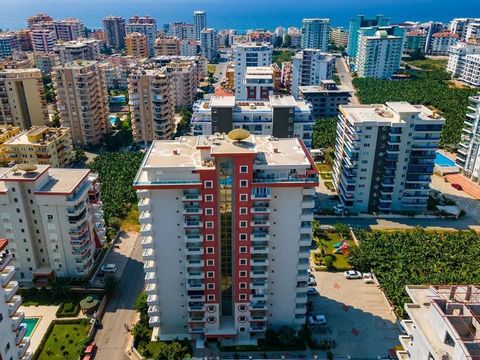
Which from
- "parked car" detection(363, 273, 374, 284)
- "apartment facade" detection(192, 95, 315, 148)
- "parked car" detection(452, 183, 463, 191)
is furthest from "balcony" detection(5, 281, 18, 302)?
"parked car" detection(452, 183, 463, 191)

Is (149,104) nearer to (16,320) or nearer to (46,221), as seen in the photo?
(46,221)

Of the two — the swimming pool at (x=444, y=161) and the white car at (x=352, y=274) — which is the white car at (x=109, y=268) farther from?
the swimming pool at (x=444, y=161)

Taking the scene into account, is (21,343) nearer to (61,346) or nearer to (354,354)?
(61,346)

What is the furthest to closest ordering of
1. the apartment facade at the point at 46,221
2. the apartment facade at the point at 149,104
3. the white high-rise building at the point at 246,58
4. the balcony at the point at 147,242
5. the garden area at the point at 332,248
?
the white high-rise building at the point at 246,58 < the apartment facade at the point at 149,104 < the garden area at the point at 332,248 < the apartment facade at the point at 46,221 < the balcony at the point at 147,242

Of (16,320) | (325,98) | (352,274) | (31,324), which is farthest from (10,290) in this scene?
(325,98)

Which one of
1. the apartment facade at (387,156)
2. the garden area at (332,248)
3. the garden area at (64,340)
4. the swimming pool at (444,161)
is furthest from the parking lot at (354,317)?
the swimming pool at (444,161)

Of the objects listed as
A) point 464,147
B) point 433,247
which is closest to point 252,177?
point 433,247
